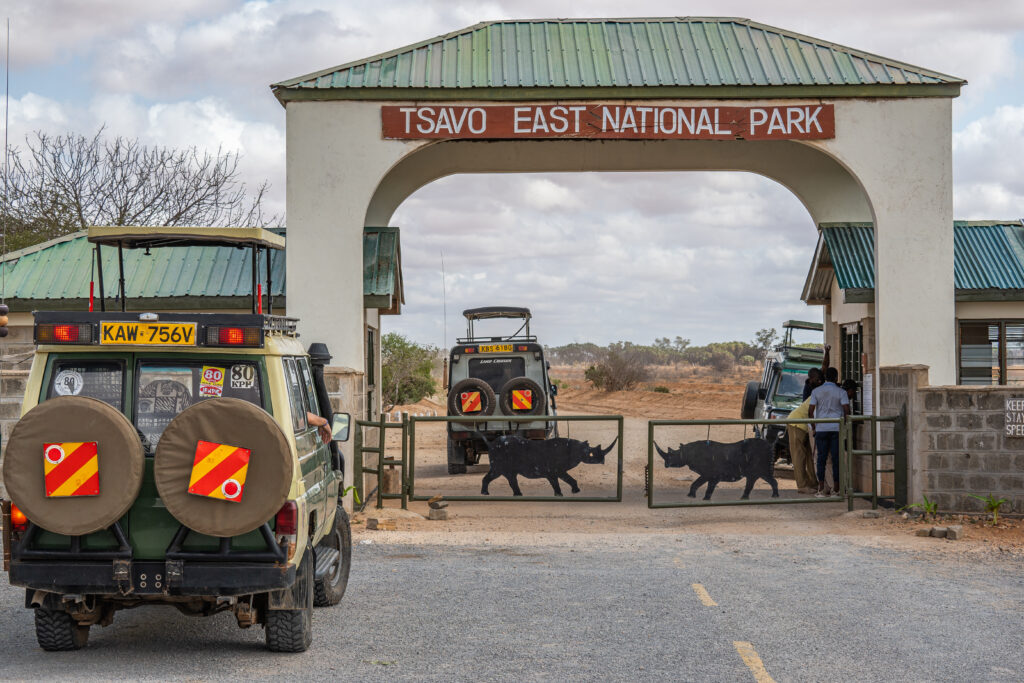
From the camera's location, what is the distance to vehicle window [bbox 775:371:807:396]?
2292 centimetres

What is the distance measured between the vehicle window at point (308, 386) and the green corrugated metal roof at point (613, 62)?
28.4 ft

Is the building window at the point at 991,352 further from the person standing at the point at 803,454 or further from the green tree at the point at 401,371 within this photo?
the green tree at the point at 401,371

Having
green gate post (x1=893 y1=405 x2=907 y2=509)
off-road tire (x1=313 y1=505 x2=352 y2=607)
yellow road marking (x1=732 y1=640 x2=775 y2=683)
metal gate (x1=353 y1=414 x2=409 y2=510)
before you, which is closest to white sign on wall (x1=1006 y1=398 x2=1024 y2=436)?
green gate post (x1=893 y1=405 x2=907 y2=509)

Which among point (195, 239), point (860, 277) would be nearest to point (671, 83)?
point (860, 277)

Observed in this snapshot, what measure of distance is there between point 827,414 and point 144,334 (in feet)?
37.8

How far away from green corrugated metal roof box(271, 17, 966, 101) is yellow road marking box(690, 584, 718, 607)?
8.73 m

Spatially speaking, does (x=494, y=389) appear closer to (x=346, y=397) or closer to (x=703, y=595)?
(x=346, y=397)

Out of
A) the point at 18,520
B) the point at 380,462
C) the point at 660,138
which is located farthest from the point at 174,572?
the point at 660,138

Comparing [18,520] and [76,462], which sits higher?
[76,462]

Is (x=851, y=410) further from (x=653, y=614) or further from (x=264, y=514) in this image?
(x=264, y=514)

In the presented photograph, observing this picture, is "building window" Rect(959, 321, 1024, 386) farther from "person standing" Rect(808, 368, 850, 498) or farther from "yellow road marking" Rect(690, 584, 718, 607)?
"yellow road marking" Rect(690, 584, 718, 607)

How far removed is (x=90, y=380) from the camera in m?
6.81

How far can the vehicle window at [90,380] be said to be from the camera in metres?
6.79

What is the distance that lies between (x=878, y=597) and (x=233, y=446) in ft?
19.1
